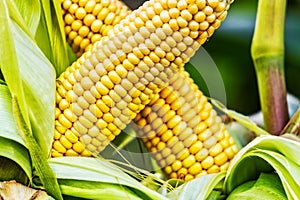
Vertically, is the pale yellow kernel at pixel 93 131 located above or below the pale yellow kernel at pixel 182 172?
above

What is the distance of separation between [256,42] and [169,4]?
270 millimetres

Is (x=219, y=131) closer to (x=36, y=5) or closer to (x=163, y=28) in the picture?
(x=163, y=28)

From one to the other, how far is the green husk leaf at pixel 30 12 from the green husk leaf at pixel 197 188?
28 cm

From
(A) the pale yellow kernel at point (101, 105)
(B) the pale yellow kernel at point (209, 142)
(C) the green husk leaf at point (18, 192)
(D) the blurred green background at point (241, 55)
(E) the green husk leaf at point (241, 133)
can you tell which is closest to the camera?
(C) the green husk leaf at point (18, 192)

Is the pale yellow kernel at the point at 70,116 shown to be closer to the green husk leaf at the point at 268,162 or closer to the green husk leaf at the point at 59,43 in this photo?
the green husk leaf at the point at 59,43

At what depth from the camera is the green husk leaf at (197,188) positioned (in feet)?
2.60

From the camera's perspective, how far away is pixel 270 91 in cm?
103

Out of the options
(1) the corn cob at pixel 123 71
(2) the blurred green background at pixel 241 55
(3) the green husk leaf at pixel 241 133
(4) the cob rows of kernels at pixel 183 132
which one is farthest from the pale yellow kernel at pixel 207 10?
(2) the blurred green background at pixel 241 55

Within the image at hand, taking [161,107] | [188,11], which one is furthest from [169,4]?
[161,107]

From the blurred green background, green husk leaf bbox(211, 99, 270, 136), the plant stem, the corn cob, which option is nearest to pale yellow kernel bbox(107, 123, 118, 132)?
the corn cob

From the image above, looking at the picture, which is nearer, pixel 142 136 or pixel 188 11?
pixel 188 11

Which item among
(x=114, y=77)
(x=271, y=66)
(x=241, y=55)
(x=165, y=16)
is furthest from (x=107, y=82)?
(x=241, y=55)

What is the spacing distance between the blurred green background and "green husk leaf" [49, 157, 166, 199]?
80 cm

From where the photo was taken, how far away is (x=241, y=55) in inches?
61.2
